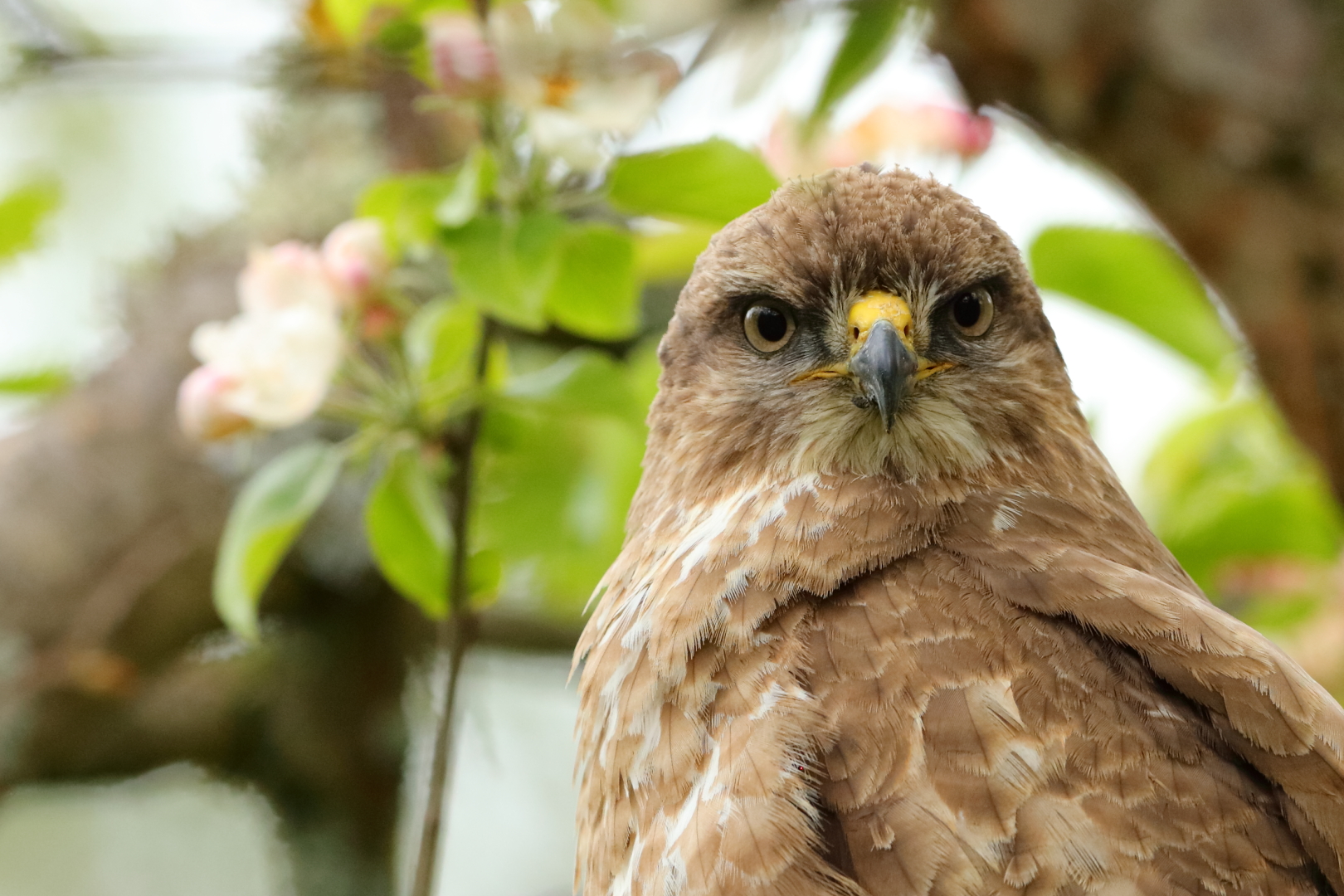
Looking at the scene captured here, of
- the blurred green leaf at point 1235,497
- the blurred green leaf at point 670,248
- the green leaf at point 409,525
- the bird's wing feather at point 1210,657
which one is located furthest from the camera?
the blurred green leaf at point 1235,497

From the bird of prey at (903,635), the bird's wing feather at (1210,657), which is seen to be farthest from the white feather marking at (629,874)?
the bird's wing feather at (1210,657)

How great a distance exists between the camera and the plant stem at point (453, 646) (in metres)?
1.72

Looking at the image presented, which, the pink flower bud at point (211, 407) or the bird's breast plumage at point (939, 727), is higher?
the bird's breast plumage at point (939, 727)

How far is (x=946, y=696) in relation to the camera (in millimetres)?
1342

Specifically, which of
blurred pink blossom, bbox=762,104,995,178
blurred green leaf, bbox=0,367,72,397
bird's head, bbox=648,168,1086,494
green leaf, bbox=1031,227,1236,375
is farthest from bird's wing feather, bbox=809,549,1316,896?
blurred green leaf, bbox=0,367,72,397

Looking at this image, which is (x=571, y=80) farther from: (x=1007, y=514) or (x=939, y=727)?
(x=939, y=727)

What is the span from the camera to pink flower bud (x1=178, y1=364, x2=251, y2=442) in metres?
1.85

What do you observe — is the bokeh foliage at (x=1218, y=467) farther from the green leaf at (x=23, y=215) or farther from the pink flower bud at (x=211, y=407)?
the green leaf at (x=23, y=215)

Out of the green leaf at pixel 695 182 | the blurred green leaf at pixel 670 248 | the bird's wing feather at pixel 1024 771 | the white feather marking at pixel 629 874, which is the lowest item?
A: the white feather marking at pixel 629 874

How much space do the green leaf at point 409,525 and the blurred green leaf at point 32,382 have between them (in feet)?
2.14

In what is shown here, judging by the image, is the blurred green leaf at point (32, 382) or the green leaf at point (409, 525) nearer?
the green leaf at point (409, 525)

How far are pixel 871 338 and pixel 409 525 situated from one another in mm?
681

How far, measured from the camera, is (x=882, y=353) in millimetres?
1611

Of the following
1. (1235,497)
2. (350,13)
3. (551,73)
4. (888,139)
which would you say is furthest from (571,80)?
(1235,497)
